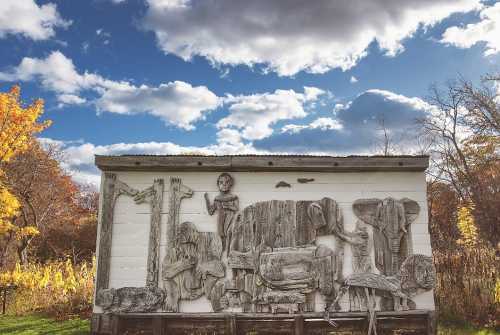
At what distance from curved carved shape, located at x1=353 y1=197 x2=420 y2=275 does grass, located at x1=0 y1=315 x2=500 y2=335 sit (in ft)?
6.26

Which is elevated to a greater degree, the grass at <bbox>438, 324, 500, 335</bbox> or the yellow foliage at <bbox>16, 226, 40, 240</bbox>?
the yellow foliage at <bbox>16, 226, 40, 240</bbox>

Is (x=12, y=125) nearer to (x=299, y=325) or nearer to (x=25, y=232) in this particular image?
(x=25, y=232)

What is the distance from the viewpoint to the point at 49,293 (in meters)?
11.2

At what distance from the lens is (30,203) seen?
59.4ft

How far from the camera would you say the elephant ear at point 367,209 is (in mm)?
7328

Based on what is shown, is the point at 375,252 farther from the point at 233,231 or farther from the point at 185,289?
the point at 185,289

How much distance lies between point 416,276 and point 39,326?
794cm

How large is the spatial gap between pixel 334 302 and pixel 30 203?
15.8 m

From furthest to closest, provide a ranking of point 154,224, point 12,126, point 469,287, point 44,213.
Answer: point 44,213 < point 12,126 < point 469,287 < point 154,224

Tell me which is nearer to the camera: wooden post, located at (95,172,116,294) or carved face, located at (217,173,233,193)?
wooden post, located at (95,172,116,294)

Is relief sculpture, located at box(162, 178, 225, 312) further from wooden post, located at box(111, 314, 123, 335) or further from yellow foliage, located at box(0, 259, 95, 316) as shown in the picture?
yellow foliage, located at box(0, 259, 95, 316)

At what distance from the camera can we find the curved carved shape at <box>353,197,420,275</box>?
722 centimetres

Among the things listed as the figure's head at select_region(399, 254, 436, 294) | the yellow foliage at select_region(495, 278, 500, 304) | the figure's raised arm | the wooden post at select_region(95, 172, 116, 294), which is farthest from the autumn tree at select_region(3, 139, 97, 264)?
the yellow foliage at select_region(495, 278, 500, 304)

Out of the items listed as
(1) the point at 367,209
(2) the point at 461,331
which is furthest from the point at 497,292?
(1) the point at 367,209
